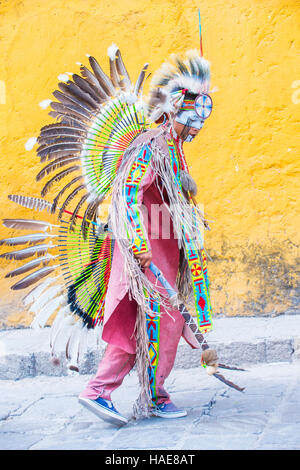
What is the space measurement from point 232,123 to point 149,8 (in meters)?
1.21

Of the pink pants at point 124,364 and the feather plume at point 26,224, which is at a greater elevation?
the feather plume at point 26,224

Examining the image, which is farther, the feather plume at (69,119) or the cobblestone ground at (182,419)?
the feather plume at (69,119)

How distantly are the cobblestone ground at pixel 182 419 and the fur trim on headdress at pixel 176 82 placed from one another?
1547 mm

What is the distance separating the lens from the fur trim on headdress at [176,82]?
325cm

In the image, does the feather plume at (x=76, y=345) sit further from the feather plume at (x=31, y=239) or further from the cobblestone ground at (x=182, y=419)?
the feather plume at (x=31, y=239)

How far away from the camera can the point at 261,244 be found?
5152 mm

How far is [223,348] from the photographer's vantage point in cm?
438

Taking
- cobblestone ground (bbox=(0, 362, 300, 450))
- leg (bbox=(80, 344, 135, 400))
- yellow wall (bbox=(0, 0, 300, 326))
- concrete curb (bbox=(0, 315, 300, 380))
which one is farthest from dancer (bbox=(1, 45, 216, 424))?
yellow wall (bbox=(0, 0, 300, 326))

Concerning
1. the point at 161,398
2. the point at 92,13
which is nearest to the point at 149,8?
the point at 92,13

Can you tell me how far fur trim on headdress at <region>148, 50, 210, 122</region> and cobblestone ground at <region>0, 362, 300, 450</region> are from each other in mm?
1547

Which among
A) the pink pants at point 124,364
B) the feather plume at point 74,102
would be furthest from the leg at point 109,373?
the feather plume at point 74,102

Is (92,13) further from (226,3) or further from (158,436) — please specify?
(158,436)

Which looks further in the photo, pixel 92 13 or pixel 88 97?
pixel 92 13

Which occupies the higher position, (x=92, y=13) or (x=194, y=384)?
(x=92, y=13)
